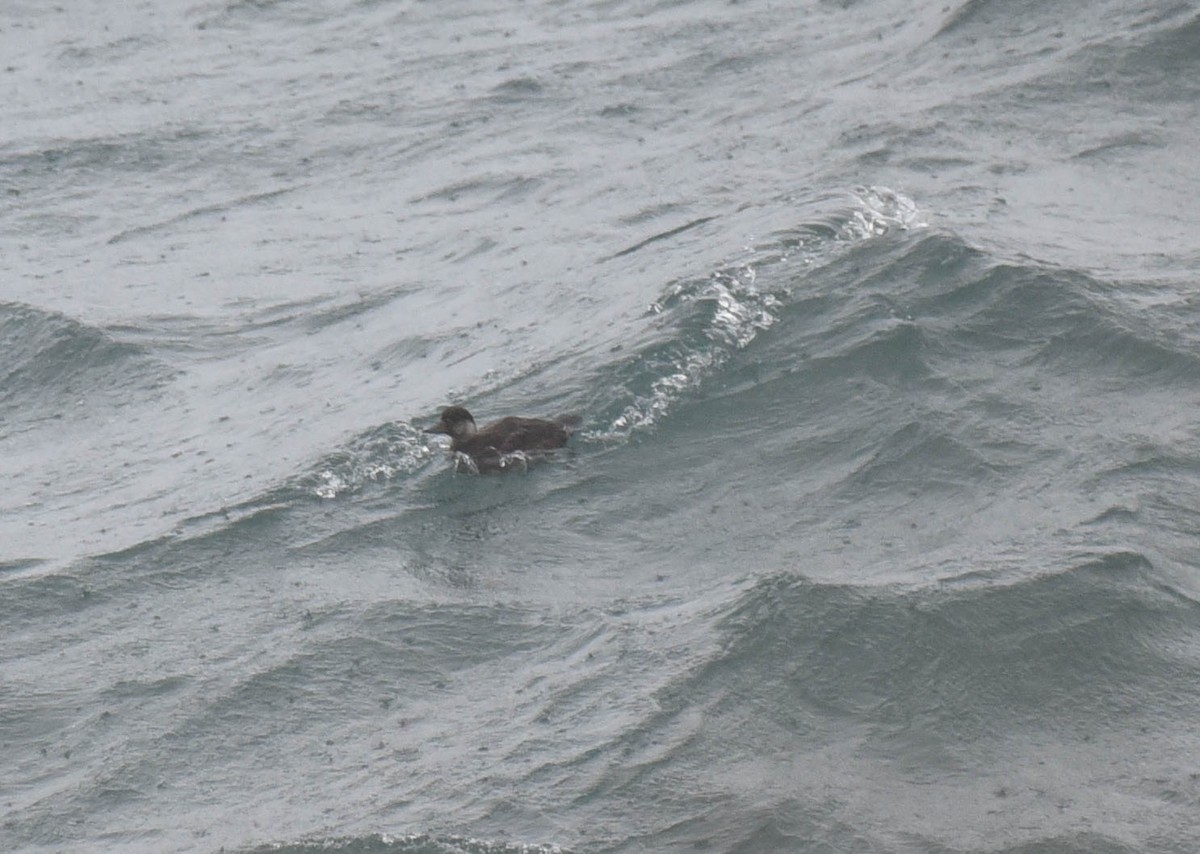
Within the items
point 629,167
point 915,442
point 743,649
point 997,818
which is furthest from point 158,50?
point 997,818

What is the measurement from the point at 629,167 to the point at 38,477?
5994 millimetres

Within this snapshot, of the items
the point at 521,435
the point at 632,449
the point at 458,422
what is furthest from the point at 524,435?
the point at 632,449

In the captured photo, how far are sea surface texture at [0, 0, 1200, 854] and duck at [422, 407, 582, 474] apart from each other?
118 mm

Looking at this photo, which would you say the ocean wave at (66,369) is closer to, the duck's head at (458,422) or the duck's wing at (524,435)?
the duck's head at (458,422)

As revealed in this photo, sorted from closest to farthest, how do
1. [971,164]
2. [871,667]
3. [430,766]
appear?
[430,766] → [871,667] → [971,164]

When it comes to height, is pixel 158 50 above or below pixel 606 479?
above

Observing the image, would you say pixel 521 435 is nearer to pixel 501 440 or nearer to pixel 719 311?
pixel 501 440

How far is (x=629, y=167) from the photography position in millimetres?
15086

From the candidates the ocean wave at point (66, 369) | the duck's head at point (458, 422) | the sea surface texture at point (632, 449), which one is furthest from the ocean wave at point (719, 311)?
Answer: the ocean wave at point (66, 369)

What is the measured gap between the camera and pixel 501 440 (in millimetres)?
9945

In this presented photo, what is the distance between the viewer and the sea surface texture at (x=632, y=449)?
23.1 ft

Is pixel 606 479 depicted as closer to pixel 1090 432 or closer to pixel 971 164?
pixel 1090 432

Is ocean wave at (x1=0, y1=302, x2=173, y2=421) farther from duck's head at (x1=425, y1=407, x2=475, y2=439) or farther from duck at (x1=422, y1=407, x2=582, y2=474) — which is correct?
duck at (x1=422, y1=407, x2=582, y2=474)

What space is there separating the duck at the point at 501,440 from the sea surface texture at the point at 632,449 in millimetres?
118
